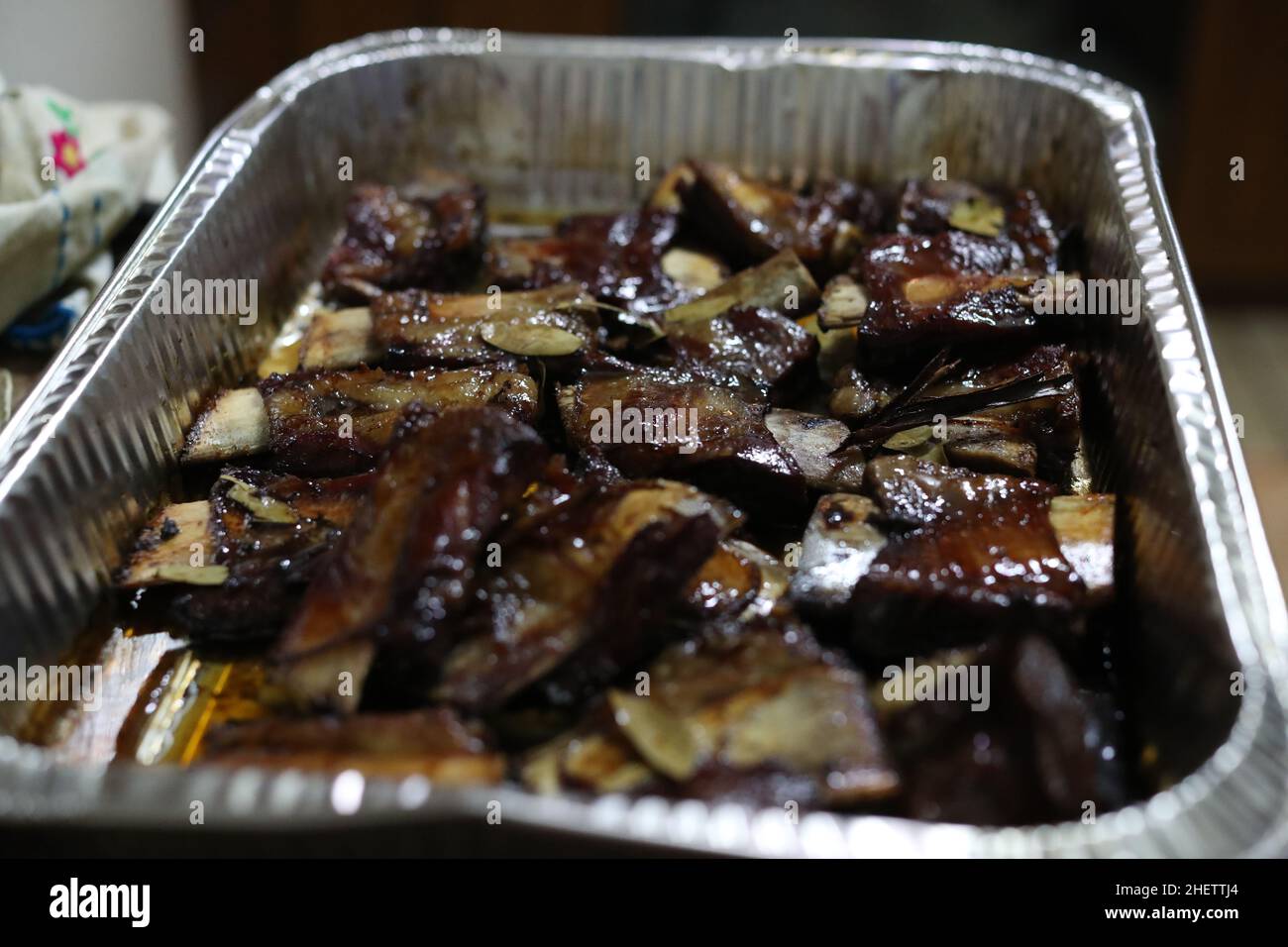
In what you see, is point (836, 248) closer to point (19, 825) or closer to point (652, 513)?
point (652, 513)

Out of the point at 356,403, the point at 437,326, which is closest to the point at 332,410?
the point at 356,403

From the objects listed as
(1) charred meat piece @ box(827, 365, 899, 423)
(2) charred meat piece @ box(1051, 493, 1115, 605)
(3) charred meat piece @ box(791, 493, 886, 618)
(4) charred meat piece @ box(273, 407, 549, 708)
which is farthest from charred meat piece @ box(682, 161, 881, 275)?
(4) charred meat piece @ box(273, 407, 549, 708)

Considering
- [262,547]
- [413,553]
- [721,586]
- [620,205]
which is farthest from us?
[620,205]

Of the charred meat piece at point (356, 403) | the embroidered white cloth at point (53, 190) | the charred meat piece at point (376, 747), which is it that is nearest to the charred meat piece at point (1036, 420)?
the charred meat piece at point (356, 403)

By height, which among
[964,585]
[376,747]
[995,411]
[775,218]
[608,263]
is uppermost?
[775,218]

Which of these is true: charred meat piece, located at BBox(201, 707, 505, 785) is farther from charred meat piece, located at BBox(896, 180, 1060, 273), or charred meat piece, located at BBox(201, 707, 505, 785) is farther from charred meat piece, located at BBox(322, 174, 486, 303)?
charred meat piece, located at BBox(896, 180, 1060, 273)

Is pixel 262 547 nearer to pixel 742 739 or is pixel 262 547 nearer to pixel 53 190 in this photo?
pixel 742 739

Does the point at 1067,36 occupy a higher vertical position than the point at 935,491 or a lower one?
higher
